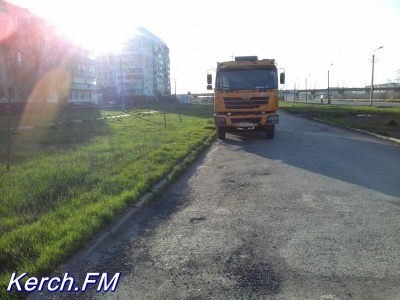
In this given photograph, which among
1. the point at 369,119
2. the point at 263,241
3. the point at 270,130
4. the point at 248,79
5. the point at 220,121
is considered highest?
the point at 248,79

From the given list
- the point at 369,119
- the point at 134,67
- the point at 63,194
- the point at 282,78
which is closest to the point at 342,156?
the point at 282,78

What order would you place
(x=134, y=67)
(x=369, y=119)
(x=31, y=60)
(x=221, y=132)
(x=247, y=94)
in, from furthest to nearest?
1. (x=134, y=67)
2. (x=31, y=60)
3. (x=369, y=119)
4. (x=221, y=132)
5. (x=247, y=94)

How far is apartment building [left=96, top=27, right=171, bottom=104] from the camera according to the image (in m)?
112

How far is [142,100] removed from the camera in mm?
87438

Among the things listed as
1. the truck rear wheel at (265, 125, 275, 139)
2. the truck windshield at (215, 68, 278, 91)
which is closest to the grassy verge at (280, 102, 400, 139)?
the truck rear wheel at (265, 125, 275, 139)

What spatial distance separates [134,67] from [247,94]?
342 feet

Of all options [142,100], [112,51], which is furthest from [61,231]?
[112,51]

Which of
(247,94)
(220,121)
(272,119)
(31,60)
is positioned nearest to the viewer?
(247,94)

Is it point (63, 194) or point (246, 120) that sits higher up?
point (246, 120)

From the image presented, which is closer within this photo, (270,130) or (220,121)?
(220,121)

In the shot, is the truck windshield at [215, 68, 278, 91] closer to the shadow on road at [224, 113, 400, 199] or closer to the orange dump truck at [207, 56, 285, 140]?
the orange dump truck at [207, 56, 285, 140]

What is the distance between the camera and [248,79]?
46.7 feet

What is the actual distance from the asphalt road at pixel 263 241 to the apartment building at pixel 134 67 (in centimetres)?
9845

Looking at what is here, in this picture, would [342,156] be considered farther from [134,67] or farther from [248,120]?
[134,67]
